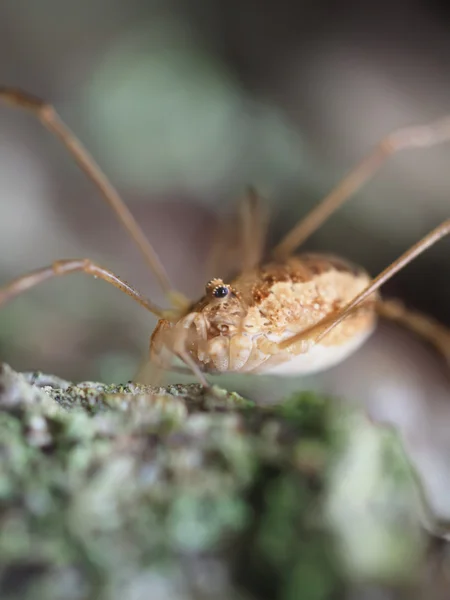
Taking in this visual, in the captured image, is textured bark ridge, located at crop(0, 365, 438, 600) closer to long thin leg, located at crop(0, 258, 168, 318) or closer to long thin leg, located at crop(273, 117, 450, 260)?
long thin leg, located at crop(0, 258, 168, 318)

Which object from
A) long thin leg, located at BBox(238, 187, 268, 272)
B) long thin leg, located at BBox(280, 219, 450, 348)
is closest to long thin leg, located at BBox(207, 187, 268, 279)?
long thin leg, located at BBox(238, 187, 268, 272)

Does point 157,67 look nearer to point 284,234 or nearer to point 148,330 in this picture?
point 284,234

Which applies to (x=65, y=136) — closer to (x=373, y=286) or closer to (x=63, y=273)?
(x=63, y=273)

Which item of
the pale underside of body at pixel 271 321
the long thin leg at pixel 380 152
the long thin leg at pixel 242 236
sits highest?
the long thin leg at pixel 242 236

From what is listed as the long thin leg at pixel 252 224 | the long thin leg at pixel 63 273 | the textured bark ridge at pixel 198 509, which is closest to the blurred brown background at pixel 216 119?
the long thin leg at pixel 252 224

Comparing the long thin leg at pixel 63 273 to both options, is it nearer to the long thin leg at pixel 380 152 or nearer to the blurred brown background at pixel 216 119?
the long thin leg at pixel 380 152

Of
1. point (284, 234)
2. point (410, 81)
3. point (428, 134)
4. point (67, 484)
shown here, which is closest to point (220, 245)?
point (284, 234)

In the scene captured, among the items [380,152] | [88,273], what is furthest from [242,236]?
[88,273]
